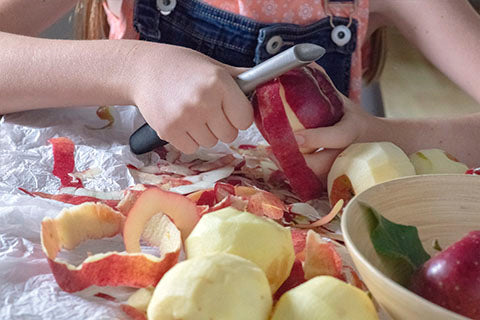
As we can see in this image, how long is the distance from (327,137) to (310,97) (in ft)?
0.14

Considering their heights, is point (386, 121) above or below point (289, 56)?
below

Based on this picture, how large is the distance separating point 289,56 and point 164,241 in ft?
0.64

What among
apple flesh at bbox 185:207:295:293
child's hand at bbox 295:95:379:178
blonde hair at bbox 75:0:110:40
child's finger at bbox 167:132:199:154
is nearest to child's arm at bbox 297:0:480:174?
child's hand at bbox 295:95:379:178

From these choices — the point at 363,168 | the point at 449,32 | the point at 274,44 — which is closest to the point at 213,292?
the point at 363,168

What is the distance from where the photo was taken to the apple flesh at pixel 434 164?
0.59 meters

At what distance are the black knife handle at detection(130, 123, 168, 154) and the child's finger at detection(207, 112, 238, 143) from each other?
0.07 meters

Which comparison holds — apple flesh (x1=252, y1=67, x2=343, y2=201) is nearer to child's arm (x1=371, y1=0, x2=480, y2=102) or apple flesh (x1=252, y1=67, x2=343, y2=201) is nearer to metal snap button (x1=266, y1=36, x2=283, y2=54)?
metal snap button (x1=266, y1=36, x2=283, y2=54)

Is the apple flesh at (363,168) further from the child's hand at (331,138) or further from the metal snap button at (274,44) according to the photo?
the metal snap button at (274,44)

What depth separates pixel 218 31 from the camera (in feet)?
2.84

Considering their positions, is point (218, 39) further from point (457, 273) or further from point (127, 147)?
point (457, 273)

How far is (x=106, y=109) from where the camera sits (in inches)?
29.3

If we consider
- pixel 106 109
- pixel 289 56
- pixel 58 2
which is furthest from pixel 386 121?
pixel 58 2

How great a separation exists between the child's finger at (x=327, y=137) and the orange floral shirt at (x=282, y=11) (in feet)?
1.05

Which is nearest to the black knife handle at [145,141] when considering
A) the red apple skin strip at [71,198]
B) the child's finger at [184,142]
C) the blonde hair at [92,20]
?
the child's finger at [184,142]
